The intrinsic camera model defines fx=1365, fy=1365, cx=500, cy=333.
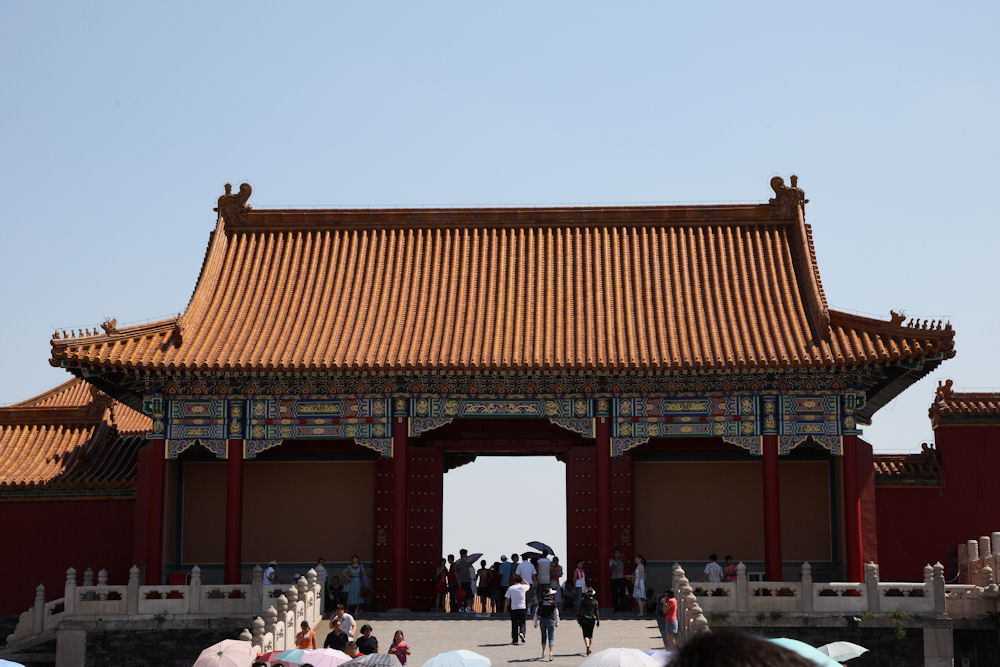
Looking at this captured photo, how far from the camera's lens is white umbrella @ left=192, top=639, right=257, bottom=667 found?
17.0 meters

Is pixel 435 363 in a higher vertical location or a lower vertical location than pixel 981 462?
higher

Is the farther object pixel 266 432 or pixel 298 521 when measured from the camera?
pixel 298 521

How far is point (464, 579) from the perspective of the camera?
26.2 meters

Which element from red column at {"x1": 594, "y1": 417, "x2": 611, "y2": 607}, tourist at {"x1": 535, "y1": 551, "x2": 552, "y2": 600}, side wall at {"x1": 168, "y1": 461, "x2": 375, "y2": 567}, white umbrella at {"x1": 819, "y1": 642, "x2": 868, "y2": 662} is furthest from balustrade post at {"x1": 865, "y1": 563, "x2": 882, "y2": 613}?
side wall at {"x1": 168, "y1": 461, "x2": 375, "y2": 567}

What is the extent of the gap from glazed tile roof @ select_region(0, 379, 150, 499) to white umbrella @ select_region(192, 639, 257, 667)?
38.0 feet

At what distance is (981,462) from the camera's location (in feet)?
91.6

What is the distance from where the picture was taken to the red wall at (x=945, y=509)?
2773cm

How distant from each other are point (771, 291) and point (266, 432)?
10.7m

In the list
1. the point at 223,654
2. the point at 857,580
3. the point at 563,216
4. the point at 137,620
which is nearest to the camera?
the point at 223,654

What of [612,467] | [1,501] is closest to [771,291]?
[612,467]

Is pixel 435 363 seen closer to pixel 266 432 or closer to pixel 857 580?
pixel 266 432

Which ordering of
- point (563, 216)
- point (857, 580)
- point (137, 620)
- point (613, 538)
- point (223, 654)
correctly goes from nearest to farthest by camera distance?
point (223, 654) < point (137, 620) < point (857, 580) < point (613, 538) < point (563, 216)

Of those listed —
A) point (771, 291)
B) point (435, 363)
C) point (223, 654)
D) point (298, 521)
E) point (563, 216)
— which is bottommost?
point (223, 654)

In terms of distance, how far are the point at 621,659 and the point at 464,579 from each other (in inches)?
431
